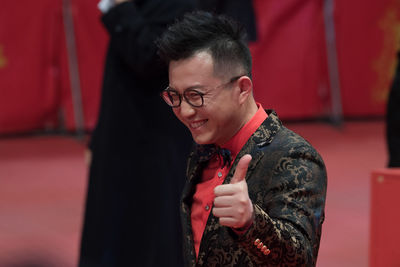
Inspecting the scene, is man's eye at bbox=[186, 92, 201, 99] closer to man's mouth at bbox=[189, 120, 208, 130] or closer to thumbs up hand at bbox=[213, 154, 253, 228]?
man's mouth at bbox=[189, 120, 208, 130]

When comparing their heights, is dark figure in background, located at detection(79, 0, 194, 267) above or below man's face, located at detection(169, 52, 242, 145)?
below

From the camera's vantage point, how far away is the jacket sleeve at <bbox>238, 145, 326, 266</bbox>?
1.29 metres

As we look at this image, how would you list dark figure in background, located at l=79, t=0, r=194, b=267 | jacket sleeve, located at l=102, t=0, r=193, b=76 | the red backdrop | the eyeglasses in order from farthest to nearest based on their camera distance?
the red backdrop → dark figure in background, located at l=79, t=0, r=194, b=267 → jacket sleeve, located at l=102, t=0, r=193, b=76 → the eyeglasses

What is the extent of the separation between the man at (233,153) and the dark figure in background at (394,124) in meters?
1.73

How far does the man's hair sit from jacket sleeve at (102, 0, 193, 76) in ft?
2.82

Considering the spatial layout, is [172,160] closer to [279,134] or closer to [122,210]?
[122,210]

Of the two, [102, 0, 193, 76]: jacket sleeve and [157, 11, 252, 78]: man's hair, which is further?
[102, 0, 193, 76]: jacket sleeve

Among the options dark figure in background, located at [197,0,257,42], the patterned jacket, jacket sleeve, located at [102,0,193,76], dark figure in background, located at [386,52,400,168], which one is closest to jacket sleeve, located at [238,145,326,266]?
the patterned jacket

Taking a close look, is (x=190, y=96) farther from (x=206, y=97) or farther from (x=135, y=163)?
(x=135, y=163)

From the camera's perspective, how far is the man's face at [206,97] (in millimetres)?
1514

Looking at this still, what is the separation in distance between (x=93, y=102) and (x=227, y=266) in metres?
6.68

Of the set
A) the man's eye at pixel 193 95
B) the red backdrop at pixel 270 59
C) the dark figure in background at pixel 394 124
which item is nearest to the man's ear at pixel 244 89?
the man's eye at pixel 193 95

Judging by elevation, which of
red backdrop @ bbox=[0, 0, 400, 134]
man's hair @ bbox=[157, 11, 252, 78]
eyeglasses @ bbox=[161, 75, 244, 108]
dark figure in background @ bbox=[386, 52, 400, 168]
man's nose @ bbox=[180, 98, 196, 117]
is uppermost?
man's hair @ bbox=[157, 11, 252, 78]

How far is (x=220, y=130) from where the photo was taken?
156 centimetres
